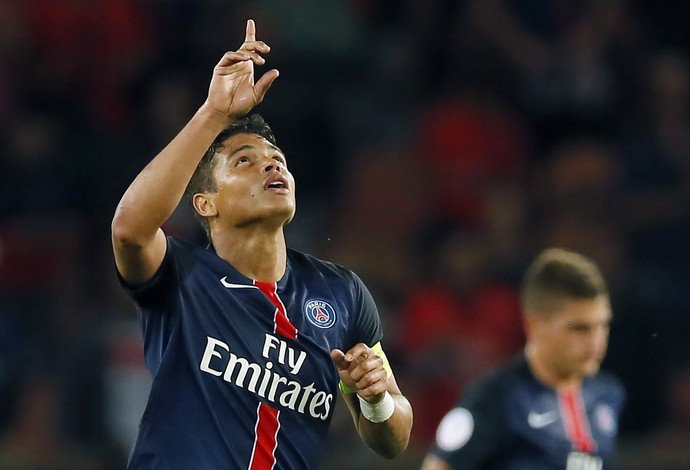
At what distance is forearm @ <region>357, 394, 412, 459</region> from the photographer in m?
4.03

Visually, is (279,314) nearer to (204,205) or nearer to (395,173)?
(204,205)

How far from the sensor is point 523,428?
5.55 meters

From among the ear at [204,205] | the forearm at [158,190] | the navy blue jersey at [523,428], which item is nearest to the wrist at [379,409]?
the ear at [204,205]

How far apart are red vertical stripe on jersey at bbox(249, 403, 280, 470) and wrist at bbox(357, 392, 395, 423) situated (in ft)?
1.04

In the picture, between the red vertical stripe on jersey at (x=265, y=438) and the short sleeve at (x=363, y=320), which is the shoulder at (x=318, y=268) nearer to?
the short sleeve at (x=363, y=320)

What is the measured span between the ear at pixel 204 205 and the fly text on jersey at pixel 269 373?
0.48 metres

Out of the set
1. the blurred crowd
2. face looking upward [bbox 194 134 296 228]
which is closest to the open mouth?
face looking upward [bbox 194 134 296 228]

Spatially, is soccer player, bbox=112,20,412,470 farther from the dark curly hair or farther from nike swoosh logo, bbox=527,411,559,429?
nike swoosh logo, bbox=527,411,559,429

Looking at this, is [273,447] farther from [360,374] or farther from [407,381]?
[407,381]

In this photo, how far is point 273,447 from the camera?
3768 millimetres

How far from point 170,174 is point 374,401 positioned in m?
0.95

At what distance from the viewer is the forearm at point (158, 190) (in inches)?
137

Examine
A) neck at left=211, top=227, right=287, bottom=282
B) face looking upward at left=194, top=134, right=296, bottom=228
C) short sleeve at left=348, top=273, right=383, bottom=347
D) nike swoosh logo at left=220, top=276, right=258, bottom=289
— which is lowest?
short sleeve at left=348, top=273, right=383, bottom=347

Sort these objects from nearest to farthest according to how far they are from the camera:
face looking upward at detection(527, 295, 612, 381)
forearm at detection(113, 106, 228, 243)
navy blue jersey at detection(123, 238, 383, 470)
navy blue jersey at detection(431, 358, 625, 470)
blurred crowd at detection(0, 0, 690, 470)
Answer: forearm at detection(113, 106, 228, 243) → navy blue jersey at detection(123, 238, 383, 470) → navy blue jersey at detection(431, 358, 625, 470) → face looking upward at detection(527, 295, 612, 381) → blurred crowd at detection(0, 0, 690, 470)
